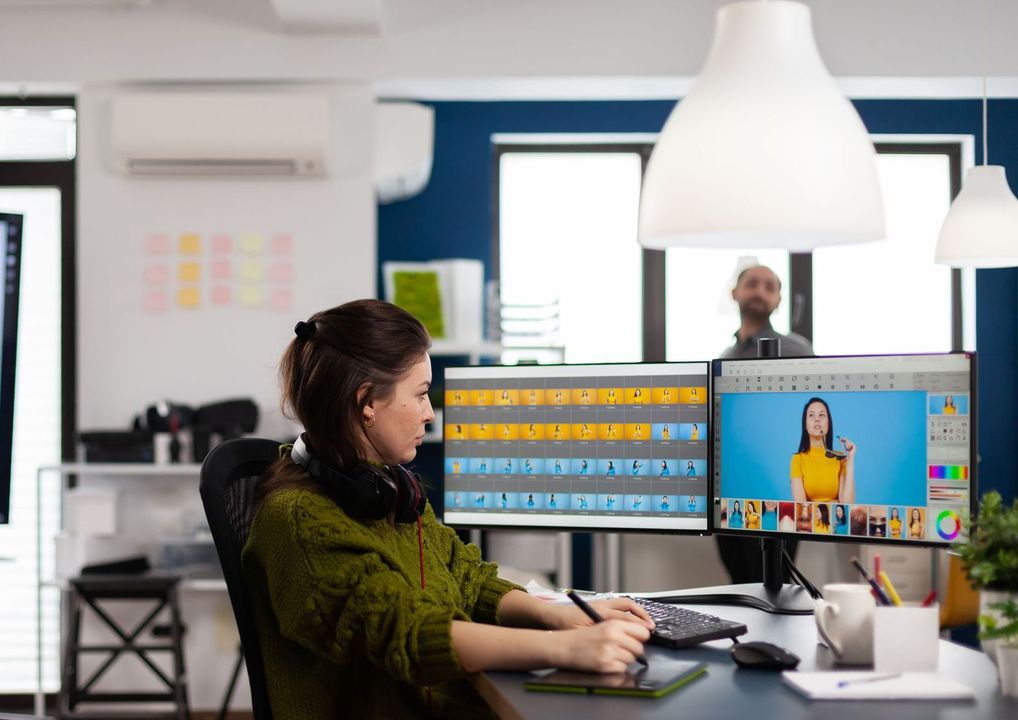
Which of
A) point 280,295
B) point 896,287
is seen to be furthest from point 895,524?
point 896,287

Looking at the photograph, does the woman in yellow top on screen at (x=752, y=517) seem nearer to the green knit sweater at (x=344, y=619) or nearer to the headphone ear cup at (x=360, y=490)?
the green knit sweater at (x=344, y=619)

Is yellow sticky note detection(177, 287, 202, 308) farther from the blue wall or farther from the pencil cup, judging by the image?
the pencil cup

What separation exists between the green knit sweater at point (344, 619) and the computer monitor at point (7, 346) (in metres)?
0.63

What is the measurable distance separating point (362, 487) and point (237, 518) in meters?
0.20

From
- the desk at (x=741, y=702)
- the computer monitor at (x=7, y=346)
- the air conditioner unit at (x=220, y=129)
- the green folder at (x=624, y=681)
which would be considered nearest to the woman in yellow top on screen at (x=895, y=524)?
the desk at (x=741, y=702)

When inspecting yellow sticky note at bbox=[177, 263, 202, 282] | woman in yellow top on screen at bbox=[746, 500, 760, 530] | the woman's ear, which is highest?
yellow sticky note at bbox=[177, 263, 202, 282]

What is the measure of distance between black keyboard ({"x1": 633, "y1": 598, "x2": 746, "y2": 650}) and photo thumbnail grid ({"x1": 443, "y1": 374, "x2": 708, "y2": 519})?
35 cm

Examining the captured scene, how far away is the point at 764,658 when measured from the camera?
140 cm

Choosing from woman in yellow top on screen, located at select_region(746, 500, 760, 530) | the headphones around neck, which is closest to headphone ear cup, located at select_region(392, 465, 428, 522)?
the headphones around neck

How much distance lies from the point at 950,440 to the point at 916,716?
2.11 feet

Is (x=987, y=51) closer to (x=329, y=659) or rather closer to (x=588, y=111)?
(x=588, y=111)

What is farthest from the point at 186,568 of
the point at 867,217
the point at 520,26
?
the point at 867,217

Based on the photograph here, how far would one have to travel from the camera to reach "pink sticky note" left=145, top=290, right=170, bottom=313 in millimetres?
4031

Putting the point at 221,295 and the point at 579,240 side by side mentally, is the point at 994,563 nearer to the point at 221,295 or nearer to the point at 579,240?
the point at 221,295
